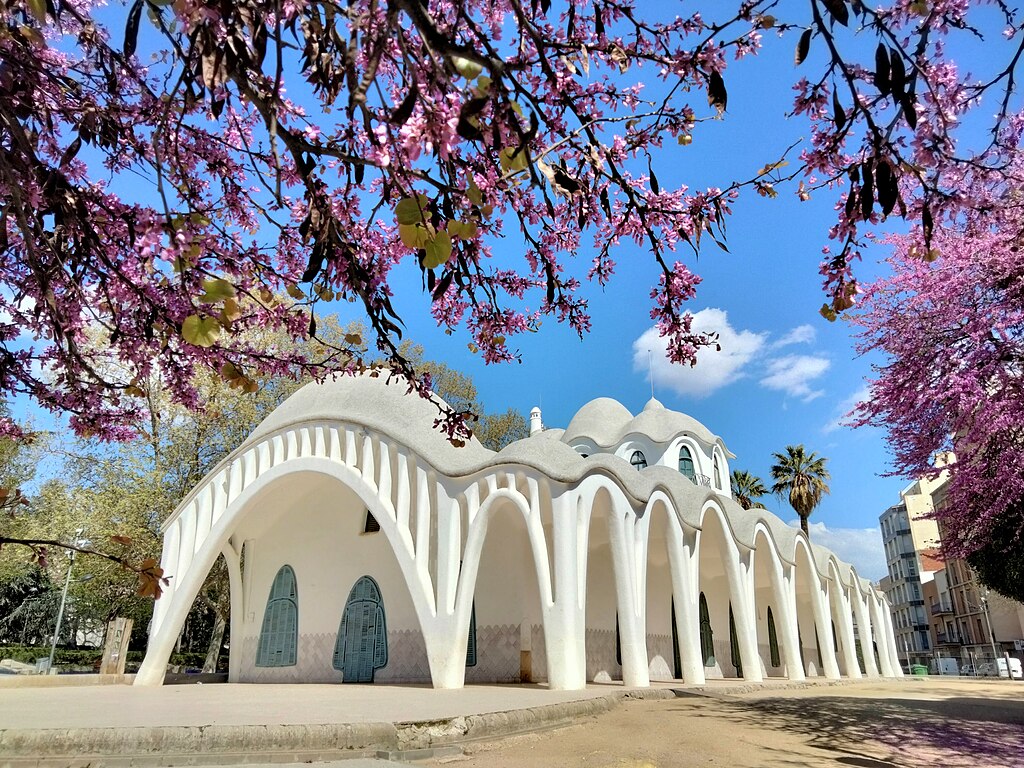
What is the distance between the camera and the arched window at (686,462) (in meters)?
25.2

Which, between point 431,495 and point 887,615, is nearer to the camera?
point 431,495

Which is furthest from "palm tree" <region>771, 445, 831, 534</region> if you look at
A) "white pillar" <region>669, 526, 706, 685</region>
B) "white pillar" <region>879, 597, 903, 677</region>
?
"white pillar" <region>669, 526, 706, 685</region>

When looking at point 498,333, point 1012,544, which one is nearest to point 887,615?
point 1012,544

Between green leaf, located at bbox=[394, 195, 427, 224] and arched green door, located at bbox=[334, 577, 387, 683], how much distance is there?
17125mm

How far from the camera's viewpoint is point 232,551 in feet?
64.2

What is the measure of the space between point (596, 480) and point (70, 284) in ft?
32.7

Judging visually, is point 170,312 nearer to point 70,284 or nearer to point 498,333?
point 70,284

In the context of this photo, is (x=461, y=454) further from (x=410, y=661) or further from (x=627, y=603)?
(x=410, y=661)

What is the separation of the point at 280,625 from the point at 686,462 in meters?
14.9

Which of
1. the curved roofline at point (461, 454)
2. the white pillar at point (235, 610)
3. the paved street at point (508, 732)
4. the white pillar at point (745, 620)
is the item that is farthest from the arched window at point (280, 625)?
the white pillar at point (745, 620)

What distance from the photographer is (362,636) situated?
18094 millimetres

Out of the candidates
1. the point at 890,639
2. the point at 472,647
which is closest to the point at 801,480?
the point at 890,639

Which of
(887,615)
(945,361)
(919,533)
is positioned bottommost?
(887,615)

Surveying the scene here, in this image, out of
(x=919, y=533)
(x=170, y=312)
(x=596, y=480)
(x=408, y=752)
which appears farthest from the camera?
(x=919, y=533)
